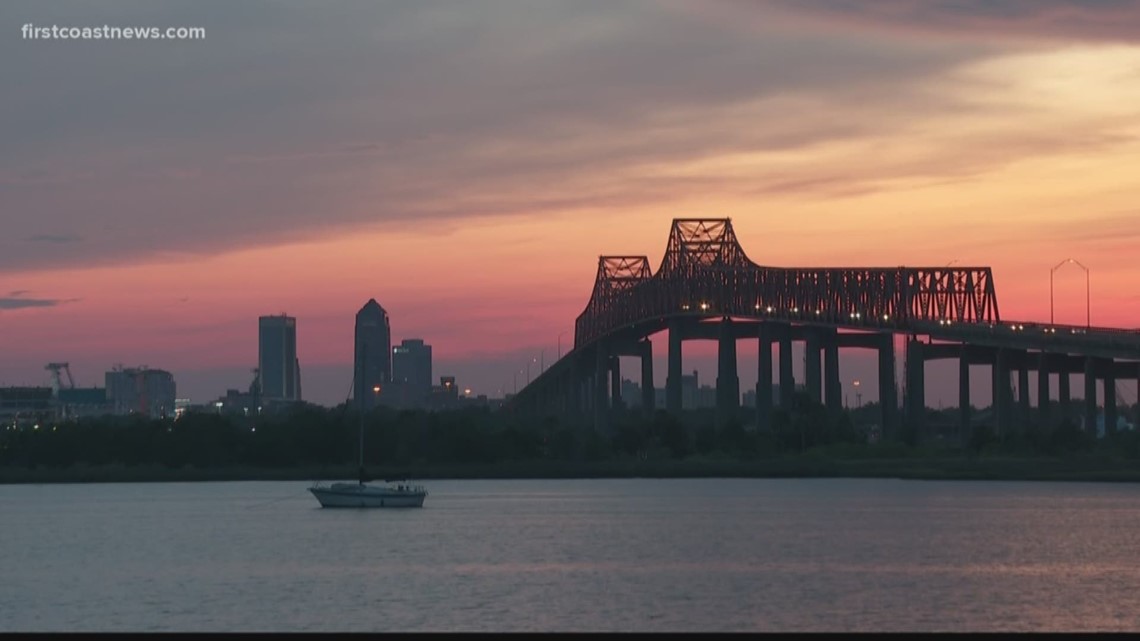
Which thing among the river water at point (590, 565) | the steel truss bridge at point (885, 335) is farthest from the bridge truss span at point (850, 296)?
the river water at point (590, 565)

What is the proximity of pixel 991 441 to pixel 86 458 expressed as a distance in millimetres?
74997

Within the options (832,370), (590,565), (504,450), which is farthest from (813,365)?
(590,565)

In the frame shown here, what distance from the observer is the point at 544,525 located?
100438 mm

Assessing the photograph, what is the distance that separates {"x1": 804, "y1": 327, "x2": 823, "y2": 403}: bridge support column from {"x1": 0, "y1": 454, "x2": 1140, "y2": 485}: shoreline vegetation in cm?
690

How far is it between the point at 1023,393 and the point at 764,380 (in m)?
20.2

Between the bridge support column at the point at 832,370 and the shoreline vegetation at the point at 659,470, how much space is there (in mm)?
7891

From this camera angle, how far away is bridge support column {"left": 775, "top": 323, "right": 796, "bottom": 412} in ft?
570

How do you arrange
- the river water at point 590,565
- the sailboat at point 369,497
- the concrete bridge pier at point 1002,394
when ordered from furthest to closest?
the concrete bridge pier at point 1002,394, the sailboat at point 369,497, the river water at point 590,565

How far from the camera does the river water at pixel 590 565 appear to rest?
56906 millimetres

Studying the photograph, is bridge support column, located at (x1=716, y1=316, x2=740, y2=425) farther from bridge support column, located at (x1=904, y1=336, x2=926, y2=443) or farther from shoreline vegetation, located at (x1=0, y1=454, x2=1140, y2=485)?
bridge support column, located at (x1=904, y1=336, x2=926, y2=443)

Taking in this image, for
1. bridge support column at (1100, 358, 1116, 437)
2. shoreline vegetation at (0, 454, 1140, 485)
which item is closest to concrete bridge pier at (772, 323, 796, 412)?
shoreline vegetation at (0, 454, 1140, 485)

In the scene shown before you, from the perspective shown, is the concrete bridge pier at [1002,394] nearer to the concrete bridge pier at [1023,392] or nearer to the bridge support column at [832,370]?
the concrete bridge pier at [1023,392]

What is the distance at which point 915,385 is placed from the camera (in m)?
155

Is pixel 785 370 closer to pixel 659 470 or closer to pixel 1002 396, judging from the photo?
pixel 659 470
